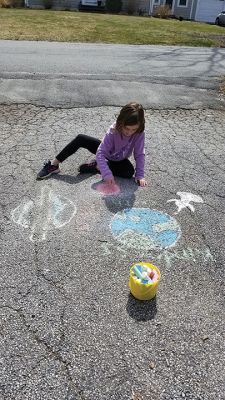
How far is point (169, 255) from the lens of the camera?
276 centimetres

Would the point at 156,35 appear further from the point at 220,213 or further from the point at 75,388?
the point at 75,388

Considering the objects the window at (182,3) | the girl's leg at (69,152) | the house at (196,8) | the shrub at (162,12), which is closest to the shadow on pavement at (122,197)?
the girl's leg at (69,152)

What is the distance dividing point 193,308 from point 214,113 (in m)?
4.19

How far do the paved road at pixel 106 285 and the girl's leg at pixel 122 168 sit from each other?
0.13 m

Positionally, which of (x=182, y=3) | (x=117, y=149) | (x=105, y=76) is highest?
(x=182, y=3)

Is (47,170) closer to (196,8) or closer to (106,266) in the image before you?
(106,266)

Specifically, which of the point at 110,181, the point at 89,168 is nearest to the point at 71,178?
the point at 89,168

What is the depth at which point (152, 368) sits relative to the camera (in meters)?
1.99

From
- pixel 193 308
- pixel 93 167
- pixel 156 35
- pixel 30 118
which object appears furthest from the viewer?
pixel 156 35

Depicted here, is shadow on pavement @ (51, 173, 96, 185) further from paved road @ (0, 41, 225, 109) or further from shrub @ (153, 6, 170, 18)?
shrub @ (153, 6, 170, 18)

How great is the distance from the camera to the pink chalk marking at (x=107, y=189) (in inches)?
137

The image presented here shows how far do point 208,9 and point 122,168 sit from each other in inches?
1089

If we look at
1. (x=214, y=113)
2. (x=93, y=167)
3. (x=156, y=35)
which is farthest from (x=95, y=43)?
(x=93, y=167)

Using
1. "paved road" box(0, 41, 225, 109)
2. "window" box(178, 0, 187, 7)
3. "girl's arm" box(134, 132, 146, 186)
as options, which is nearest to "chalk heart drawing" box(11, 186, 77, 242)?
"girl's arm" box(134, 132, 146, 186)
